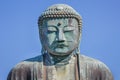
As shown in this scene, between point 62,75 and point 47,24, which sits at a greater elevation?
point 47,24

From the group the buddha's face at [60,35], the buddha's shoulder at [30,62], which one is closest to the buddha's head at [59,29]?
the buddha's face at [60,35]

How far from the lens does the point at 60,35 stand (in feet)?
49.5

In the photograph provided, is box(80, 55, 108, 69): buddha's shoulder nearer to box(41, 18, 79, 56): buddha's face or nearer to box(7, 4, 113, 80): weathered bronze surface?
box(7, 4, 113, 80): weathered bronze surface

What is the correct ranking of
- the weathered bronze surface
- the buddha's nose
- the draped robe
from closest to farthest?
1. the buddha's nose
2. the weathered bronze surface
3. the draped robe

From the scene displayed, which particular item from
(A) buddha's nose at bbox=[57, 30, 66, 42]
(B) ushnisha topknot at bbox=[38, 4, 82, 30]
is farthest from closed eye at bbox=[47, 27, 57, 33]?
(B) ushnisha topknot at bbox=[38, 4, 82, 30]

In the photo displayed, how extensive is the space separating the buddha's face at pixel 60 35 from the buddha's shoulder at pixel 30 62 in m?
0.37

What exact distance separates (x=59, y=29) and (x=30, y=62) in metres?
1.01

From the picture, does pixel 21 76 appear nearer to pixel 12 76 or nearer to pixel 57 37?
pixel 12 76

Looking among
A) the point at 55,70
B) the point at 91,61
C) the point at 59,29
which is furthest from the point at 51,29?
the point at 91,61

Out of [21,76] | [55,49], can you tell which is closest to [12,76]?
[21,76]

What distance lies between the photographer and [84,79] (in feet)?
50.2

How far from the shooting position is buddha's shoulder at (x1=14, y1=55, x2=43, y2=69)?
15484mm

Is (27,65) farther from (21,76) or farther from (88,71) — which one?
(88,71)

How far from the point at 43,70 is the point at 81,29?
3.79 feet
